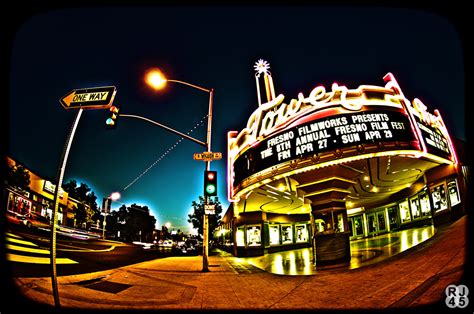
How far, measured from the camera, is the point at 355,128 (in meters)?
9.04

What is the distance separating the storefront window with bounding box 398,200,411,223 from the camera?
62.3ft

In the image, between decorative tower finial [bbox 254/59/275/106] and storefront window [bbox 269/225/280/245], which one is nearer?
decorative tower finial [bbox 254/59/275/106]

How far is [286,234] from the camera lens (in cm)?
2517

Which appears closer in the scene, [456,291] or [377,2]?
[456,291]

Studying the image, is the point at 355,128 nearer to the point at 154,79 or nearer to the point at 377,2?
the point at 377,2

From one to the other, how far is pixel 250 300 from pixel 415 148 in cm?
824

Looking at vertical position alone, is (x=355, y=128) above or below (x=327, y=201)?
above

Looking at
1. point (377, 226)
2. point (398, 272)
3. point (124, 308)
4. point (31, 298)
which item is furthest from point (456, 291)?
point (377, 226)

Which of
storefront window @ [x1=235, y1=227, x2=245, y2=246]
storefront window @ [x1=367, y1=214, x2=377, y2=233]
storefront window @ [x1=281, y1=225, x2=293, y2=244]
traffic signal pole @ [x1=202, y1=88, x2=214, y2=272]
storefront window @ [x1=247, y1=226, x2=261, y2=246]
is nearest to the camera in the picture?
traffic signal pole @ [x1=202, y1=88, x2=214, y2=272]

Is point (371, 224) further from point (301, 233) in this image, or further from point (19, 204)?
point (19, 204)

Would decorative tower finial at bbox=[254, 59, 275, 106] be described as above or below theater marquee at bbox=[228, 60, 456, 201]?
above

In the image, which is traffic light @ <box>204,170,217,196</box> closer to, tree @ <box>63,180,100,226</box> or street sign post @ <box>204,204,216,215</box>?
street sign post @ <box>204,204,216,215</box>

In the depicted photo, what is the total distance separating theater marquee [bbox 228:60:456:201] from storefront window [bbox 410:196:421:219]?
24.6ft

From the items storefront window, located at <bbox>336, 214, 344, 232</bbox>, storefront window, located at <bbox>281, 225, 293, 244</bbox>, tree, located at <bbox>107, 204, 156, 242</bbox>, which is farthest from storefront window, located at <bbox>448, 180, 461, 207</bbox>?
tree, located at <bbox>107, 204, 156, 242</bbox>
